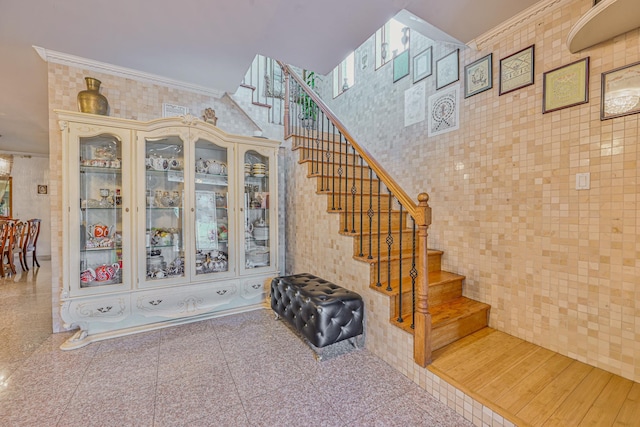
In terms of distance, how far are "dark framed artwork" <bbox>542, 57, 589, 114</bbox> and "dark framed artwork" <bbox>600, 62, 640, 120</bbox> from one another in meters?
0.09

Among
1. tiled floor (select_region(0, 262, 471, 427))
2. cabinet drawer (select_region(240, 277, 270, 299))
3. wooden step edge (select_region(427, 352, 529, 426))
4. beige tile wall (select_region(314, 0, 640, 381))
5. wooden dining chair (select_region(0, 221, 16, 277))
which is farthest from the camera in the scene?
wooden dining chair (select_region(0, 221, 16, 277))

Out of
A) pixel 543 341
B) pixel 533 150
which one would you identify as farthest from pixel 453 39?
pixel 543 341

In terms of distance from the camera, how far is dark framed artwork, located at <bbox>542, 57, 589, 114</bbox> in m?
1.78

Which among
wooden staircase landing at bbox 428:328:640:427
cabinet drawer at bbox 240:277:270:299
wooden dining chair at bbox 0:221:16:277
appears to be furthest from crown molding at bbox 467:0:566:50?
wooden dining chair at bbox 0:221:16:277

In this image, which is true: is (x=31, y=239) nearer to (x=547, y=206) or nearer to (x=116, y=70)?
(x=116, y=70)

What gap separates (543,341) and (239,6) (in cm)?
333

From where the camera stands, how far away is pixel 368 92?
357cm

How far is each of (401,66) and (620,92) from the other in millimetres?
1948

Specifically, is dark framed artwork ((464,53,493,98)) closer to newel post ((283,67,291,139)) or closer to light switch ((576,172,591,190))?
light switch ((576,172,591,190))

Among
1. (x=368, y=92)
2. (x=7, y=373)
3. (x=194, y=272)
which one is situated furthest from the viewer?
(x=368, y=92)

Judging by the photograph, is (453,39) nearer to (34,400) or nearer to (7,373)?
(34,400)

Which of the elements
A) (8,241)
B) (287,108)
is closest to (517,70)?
(287,108)

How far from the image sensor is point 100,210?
8.38ft

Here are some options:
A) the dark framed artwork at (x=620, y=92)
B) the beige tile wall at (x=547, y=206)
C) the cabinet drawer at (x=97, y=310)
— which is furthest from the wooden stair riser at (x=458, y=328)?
the cabinet drawer at (x=97, y=310)
